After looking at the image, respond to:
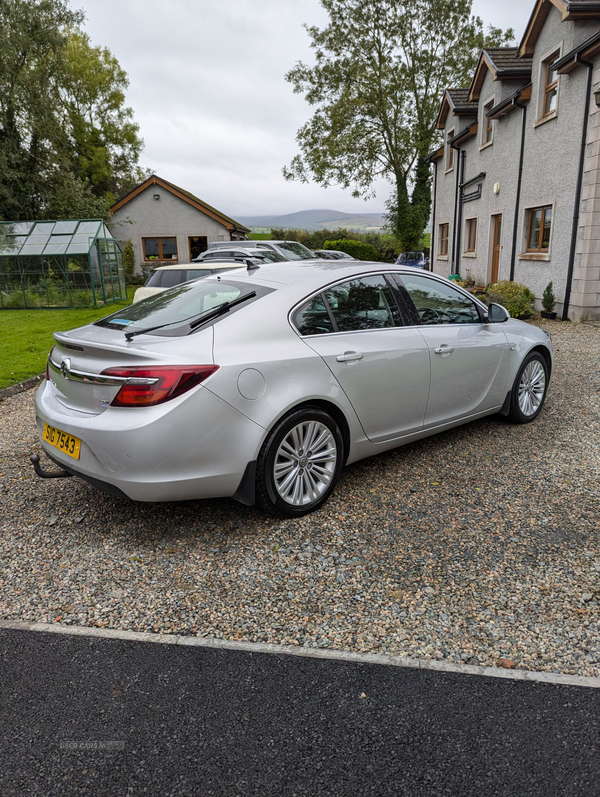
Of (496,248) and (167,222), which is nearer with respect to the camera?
(496,248)

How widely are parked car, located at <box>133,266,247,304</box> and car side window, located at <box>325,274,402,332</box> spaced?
19.5 feet

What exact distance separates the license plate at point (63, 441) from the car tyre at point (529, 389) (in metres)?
3.95

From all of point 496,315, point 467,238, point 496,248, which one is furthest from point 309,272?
point 467,238

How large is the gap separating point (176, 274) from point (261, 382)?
7.88 meters

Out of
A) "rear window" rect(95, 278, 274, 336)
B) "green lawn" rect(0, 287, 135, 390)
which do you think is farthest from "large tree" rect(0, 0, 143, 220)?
"rear window" rect(95, 278, 274, 336)

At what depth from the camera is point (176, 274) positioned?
35.3 feet

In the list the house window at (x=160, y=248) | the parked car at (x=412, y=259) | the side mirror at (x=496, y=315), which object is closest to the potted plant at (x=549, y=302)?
the side mirror at (x=496, y=315)

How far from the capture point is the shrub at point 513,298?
1339 cm

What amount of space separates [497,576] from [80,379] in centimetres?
264

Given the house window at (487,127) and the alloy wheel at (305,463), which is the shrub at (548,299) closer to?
the house window at (487,127)

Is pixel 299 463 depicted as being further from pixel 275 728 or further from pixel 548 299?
pixel 548 299

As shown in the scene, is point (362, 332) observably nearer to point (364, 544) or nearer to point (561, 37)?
point (364, 544)

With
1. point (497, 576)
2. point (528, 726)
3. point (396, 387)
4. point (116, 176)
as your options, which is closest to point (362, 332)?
point (396, 387)

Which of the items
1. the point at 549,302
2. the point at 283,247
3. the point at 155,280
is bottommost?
the point at 549,302
